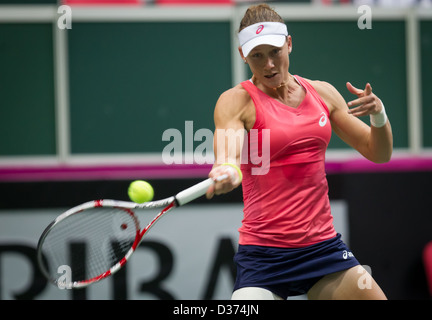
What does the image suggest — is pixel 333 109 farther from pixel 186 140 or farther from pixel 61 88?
pixel 61 88

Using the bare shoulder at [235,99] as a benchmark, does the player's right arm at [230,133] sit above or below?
below

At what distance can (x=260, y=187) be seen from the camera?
278 centimetres

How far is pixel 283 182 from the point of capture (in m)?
2.74

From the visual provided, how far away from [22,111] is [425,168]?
301 cm

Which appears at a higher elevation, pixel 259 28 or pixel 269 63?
pixel 259 28

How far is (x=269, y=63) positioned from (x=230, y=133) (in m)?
0.33

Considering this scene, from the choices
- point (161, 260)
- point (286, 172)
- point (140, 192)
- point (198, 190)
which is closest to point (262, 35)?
point (286, 172)

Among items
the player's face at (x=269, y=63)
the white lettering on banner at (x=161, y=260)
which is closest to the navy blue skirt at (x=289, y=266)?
the player's face at (x=269, y=63)

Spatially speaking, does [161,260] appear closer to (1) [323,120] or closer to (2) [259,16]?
(1) [323,120]

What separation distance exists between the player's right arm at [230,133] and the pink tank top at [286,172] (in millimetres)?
45

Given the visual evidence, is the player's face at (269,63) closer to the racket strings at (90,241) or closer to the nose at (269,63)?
the nose at (269,63)

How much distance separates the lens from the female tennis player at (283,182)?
271 centimetres

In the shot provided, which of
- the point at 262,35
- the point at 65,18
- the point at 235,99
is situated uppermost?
the point at 65,18

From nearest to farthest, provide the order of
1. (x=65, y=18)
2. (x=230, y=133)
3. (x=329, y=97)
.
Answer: (x=230, y=133)
(x=329, y=97)
(x=65, y=18)
